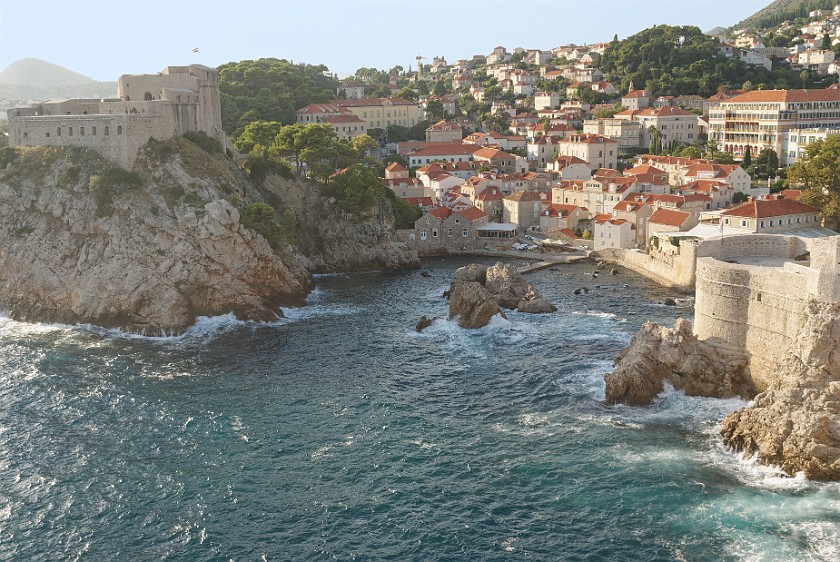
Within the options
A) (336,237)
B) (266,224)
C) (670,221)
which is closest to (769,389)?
(670,221)

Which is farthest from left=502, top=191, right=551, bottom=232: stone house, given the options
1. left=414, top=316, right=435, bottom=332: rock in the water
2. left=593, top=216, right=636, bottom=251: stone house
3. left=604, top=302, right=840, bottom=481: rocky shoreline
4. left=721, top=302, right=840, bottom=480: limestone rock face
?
left=721, top=302, right=840, bottom=480: limestone rock face

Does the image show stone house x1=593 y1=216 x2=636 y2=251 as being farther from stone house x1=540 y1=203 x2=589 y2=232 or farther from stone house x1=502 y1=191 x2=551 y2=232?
stone house x1=502 y1=191 x2=551 y2=232

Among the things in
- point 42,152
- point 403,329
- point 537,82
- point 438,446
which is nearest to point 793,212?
point 403,329

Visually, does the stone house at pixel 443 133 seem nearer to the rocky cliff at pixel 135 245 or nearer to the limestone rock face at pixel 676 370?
the rocky cliff at pixel 135 245

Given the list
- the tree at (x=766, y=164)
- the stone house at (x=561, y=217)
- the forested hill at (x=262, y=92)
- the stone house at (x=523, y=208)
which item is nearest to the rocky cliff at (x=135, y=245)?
the stone house at (x=523, y=208)

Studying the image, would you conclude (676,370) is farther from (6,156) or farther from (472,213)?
(6,156)

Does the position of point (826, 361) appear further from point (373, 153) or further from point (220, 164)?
point (373, 153)
